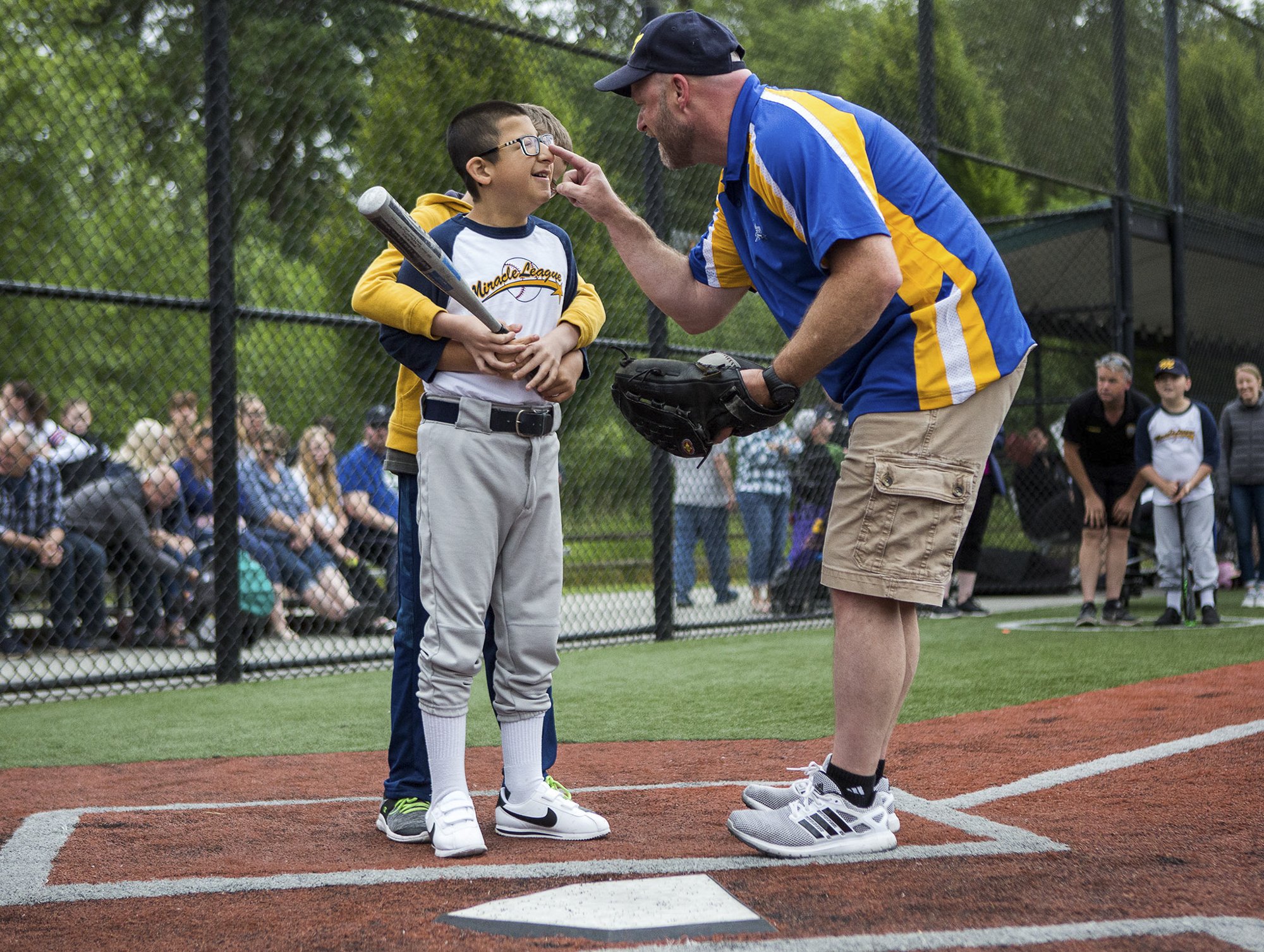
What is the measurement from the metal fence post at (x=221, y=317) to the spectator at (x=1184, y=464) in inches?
234

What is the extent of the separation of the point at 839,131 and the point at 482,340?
99 centimetres

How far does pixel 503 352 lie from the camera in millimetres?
2938

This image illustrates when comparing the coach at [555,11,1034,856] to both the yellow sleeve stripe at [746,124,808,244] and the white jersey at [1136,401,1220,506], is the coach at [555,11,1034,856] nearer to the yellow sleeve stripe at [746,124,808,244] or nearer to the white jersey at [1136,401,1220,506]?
the yellow sleeve stripe at [746,124,808,244]

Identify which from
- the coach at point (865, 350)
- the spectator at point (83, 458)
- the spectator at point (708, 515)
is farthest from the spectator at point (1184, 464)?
the spectator at point (83, 458)

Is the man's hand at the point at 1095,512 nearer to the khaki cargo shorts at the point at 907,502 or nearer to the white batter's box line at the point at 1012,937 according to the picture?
the khaki cargo shorts at the point at 907,502

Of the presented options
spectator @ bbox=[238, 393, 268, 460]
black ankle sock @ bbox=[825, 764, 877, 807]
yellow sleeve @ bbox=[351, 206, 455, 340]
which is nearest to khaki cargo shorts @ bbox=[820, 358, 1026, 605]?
black ankle sock @ bbox=[825, 764, 877, 807]

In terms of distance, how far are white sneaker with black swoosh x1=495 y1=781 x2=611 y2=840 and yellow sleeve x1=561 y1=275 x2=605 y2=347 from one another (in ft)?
3.96

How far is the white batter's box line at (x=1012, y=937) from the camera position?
2.08 meters

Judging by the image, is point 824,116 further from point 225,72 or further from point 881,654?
point 225,72

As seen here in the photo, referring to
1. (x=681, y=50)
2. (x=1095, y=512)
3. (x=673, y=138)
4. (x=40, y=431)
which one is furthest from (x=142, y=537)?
(x=1095, y=512)

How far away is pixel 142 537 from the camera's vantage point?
7.43 m

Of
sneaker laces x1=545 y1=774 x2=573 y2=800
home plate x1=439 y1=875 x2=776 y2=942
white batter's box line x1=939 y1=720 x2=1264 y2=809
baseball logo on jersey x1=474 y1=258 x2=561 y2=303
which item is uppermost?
baseball logo on jersey x1=474 y1=258 x2=561 y2=303

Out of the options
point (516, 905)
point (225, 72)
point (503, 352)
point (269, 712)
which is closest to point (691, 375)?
point (503, 352)

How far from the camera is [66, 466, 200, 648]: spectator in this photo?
7.43m
